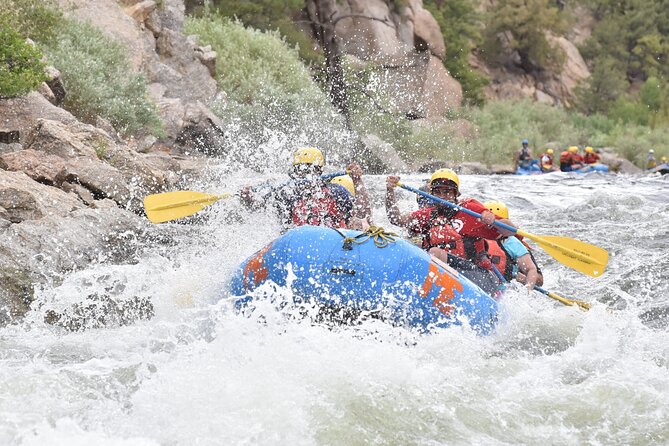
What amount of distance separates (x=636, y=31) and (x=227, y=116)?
28.0 m

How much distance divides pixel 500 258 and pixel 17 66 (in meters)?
5.53

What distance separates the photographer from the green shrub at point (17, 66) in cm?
883

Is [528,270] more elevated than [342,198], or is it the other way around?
[342,198]

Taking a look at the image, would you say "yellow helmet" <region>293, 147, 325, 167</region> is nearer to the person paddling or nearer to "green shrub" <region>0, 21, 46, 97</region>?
the person paddling

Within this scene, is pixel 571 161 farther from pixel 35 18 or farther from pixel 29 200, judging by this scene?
pixel 29 200

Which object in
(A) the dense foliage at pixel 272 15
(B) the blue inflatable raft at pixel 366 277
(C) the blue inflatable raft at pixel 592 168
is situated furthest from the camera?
(A) the dense foliage at pixel 272 15

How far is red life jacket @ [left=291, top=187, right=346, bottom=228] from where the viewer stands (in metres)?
6.11

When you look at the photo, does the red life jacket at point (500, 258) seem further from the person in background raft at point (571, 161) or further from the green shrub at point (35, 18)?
the person in background raft at point (571, 161)

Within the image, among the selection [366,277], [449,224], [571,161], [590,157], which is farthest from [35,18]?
[590,157]

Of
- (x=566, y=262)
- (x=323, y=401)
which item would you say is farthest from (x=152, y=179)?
(x=323, y=401)

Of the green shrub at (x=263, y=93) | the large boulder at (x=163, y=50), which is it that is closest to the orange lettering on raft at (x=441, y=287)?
the large boulder at (x=163, y=50)

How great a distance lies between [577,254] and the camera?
6477 millimetres

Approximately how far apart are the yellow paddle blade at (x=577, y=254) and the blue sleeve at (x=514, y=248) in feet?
0.51

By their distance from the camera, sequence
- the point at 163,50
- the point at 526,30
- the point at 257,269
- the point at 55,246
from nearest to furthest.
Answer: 1. the point at 257,269
2. the point at 55,246
3. the point at 163,50
4. the point at 526,30
